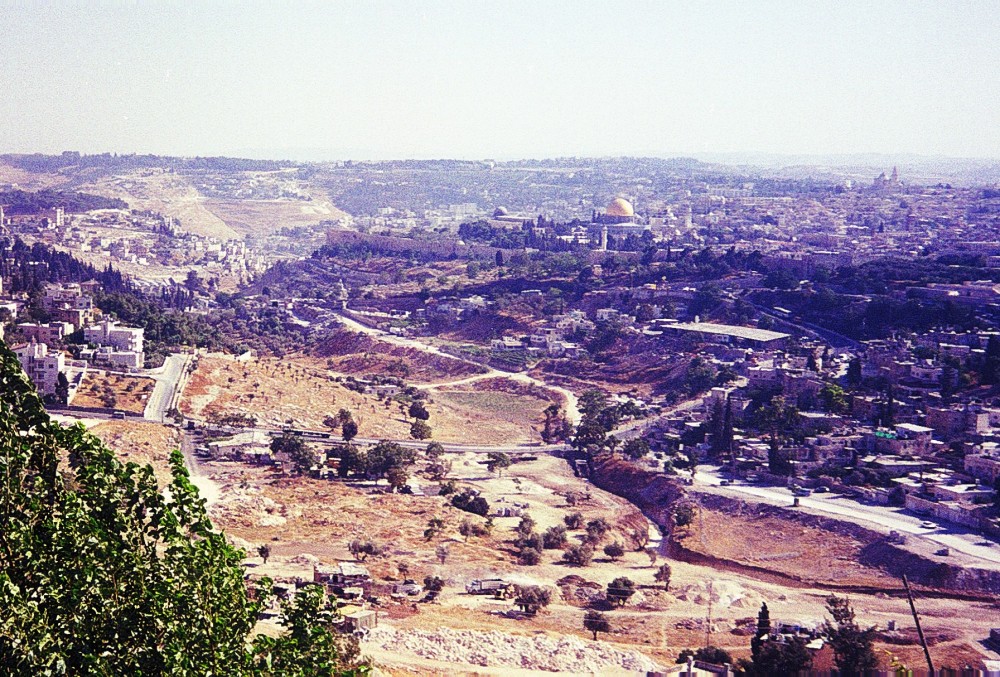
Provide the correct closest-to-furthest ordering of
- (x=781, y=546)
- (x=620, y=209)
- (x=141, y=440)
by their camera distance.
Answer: (x=781, y=546) → (x=141, y=440) → (x=620, y=209)

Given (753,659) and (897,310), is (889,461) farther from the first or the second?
(897,310)

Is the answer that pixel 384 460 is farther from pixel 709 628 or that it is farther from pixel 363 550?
pixel 709 628

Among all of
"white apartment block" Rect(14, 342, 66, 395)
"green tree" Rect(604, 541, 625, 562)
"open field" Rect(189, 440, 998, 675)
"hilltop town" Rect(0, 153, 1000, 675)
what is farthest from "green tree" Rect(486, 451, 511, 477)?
"white apartment block" Rect(14, 342, 66, 395)

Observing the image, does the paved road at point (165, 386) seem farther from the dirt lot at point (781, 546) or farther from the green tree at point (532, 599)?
the dirt lot at point (781, 546)

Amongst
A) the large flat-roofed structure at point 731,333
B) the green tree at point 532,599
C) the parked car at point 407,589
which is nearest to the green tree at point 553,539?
the green tree at point 532,599

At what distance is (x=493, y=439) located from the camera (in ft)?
150

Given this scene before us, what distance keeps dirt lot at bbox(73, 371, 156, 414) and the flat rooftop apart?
84.6 feet

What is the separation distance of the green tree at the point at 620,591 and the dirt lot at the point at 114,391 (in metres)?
18.8

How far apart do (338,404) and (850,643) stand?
2824 centimetres

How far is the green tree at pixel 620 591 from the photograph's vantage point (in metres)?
27.7

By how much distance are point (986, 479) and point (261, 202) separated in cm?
11460

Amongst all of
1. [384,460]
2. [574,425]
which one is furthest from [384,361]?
[384,460]

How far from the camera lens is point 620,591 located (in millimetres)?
27891

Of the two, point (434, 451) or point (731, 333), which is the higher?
point (731, 333)
